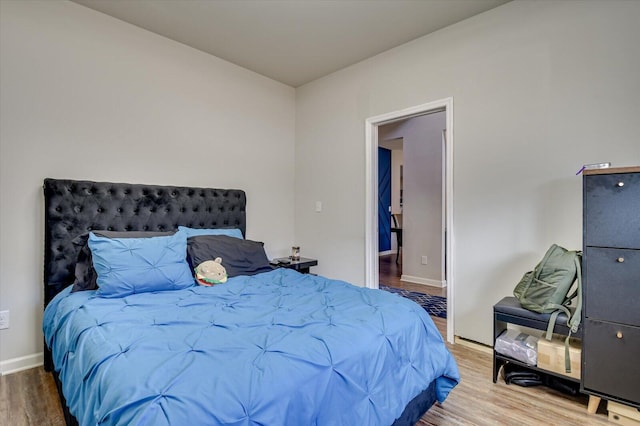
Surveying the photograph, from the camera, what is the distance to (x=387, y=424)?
1.36 metres

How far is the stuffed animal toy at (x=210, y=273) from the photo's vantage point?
7.77 feet

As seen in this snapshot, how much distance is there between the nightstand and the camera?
3.55m

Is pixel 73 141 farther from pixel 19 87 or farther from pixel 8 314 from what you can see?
pixel 8 314

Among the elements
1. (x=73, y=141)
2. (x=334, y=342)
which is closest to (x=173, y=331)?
(x=334, y=342)

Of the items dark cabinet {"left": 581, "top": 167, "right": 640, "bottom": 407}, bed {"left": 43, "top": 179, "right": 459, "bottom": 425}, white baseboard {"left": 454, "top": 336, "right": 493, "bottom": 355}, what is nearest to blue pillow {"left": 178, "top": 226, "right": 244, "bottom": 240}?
bed {"left": 43, "top": 179, "right": 459, "bottom": 425}

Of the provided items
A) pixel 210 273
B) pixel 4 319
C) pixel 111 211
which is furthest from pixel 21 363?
pixel 210 273

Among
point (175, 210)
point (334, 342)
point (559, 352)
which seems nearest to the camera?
point (334, 342)

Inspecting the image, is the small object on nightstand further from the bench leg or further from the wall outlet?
the bench leg

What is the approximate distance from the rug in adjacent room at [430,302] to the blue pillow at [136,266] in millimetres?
2605

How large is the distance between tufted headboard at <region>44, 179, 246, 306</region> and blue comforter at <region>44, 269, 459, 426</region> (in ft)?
1.63

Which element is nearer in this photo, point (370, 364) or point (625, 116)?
point (370, 364)

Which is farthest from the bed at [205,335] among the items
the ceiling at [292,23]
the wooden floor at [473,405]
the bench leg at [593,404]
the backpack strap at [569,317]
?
the ceiling at [292,23]

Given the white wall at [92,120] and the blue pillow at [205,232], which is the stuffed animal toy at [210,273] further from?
the white wall at [92,120]

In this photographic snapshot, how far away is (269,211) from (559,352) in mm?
3016
